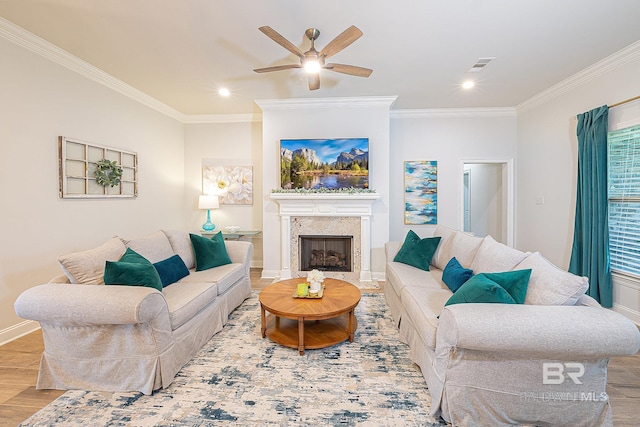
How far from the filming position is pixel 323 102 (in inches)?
175

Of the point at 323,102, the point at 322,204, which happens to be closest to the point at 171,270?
the point at 322,204

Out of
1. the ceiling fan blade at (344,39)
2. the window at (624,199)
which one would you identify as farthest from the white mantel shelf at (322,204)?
the window at (624,199)

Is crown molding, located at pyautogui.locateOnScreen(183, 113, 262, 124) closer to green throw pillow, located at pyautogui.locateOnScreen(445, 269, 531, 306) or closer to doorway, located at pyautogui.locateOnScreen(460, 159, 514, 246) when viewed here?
doorway, located at pyautogui.locateOnScreen(460, 159, 514, 246)

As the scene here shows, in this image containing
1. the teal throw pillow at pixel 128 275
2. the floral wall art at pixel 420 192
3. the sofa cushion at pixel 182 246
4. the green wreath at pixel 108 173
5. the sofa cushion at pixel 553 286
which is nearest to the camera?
the sofa cushion at pixel 553 286

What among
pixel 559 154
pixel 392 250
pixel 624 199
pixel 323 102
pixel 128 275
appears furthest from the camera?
pixel 323 102

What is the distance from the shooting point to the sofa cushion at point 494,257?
217 centimetres

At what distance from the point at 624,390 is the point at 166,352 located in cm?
322

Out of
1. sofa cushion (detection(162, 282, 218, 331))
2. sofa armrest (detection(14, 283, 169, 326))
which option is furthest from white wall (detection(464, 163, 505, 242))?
sofa armrest (detection(14, 283, 169, 326))

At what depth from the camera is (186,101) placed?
175 inches

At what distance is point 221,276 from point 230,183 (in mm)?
2674

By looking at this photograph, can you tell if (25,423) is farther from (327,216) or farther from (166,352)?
(327,216)

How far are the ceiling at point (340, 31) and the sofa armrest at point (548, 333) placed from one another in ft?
7.74

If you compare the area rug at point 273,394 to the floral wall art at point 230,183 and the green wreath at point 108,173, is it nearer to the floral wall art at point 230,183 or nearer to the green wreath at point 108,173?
the green wreath at point 108,173

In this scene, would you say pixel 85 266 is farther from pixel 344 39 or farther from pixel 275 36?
pixel 344 39
